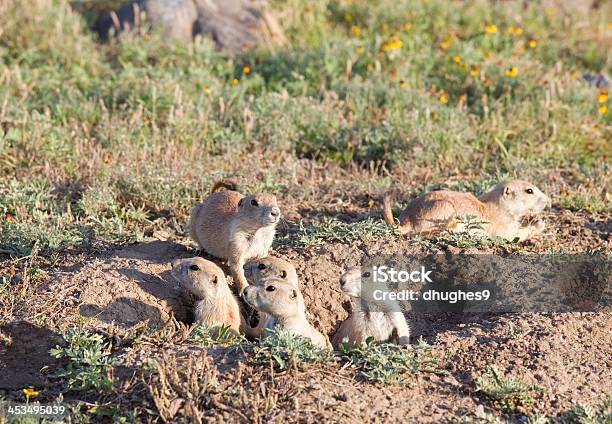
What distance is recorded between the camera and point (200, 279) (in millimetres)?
6453

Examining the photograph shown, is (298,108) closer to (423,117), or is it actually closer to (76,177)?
(423,117)

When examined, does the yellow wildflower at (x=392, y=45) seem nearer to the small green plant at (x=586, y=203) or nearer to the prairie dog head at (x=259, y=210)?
the small green plant at (x=586, y=203)

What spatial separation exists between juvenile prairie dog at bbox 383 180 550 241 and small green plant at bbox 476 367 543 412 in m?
2.23

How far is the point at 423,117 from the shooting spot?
389 inches

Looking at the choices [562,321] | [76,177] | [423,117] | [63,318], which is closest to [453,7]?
[423,117]

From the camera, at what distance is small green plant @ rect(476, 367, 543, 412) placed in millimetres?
5293

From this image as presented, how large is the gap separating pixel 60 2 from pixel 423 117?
5877 millimetres

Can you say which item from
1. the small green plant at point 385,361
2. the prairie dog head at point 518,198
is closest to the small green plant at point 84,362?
the small green plant at point 385,361

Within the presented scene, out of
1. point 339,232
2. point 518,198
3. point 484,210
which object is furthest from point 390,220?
point 518,198

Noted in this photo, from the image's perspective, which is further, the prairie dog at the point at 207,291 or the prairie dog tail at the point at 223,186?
the prairie dog tail at the point at 223,186

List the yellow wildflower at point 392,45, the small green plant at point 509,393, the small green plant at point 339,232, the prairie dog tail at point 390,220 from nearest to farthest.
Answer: the small green plant at point 509,393
the small green plant at point 339,232
the prairie dog tail at point 390,220
the yellow wildflower at point 392,45

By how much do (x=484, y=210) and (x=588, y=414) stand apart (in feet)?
9.66

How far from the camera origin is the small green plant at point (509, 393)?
529 centimetres

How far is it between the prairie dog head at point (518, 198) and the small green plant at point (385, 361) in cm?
257
